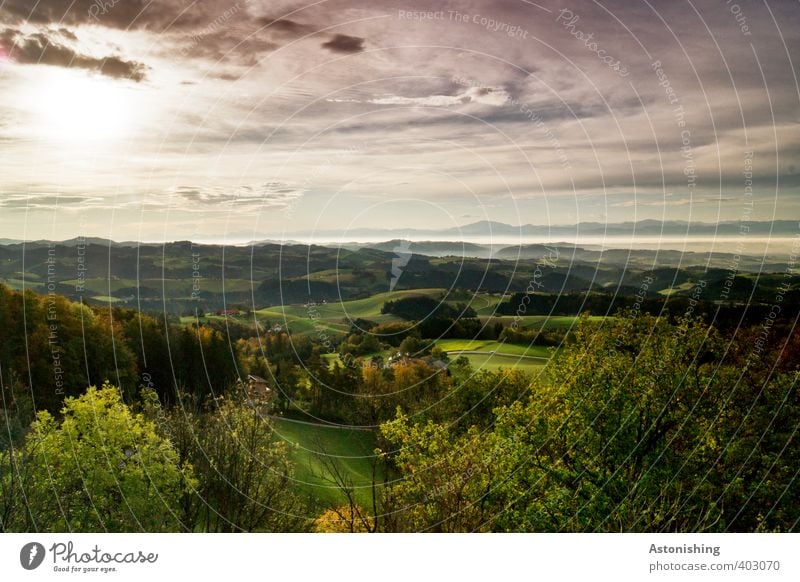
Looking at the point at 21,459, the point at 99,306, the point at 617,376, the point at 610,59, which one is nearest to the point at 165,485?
the point at 21,459

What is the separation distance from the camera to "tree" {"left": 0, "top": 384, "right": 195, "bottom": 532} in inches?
361

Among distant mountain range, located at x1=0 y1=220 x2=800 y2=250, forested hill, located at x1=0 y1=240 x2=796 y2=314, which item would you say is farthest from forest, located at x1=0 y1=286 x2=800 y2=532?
distant mountain range, located at x1=0 y1=220 x2=800 y2=250

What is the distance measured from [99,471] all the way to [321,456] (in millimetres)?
3703

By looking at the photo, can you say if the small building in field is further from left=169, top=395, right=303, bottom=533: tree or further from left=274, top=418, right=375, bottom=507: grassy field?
left=274, top=418, right=375, bottom=507: grassy field

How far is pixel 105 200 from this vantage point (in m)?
9.82

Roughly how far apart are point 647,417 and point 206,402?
8038 millimetres

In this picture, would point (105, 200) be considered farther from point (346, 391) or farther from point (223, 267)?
point (346, 391)

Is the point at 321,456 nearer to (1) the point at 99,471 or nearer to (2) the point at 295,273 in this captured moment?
(2) the point at 295,273

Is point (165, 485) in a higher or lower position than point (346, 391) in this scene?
lower
